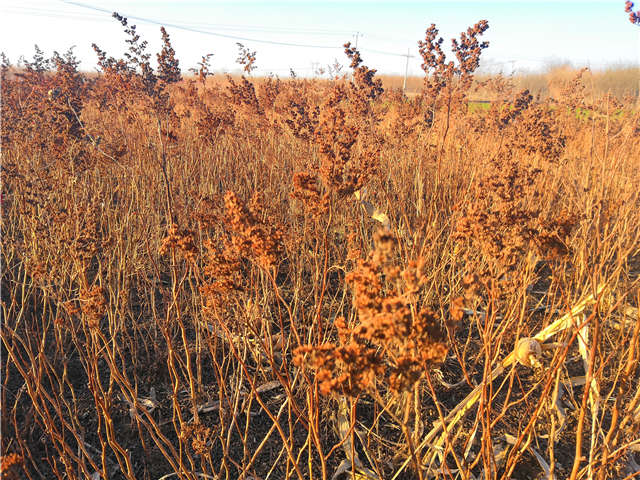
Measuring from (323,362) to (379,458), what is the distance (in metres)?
1.39

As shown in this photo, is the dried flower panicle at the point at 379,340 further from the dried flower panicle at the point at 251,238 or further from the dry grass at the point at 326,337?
the dried flower panicle at the point at 251,238

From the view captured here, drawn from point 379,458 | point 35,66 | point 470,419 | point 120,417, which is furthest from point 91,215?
point 35,66

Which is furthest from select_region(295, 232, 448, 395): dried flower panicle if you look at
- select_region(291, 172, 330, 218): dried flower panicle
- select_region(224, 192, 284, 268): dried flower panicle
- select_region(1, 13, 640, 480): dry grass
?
select_region(291, 172, 330, 218): dried flower panicle

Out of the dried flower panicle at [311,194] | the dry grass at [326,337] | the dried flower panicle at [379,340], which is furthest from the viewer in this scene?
the dried flower panicle at [311,194]

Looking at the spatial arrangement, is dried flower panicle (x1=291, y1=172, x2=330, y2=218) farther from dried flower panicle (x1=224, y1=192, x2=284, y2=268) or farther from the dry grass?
dried flower panicle (x1=224, y1=192, x2=284, y2=268)

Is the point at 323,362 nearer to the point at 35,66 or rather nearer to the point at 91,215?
the point at 91,215

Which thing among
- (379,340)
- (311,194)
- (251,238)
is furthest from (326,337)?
(379,340)

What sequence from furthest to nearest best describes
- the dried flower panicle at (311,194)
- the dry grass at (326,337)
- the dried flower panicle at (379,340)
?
the dried flower panicle at (311,194), the dry grass at (326,337), the dried flower panicle at (379,340)

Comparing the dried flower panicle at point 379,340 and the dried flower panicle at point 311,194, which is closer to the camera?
the dried flower panicle at point 379,340

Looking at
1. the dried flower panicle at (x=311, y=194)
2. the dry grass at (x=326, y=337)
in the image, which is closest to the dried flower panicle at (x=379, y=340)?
the dry grass at (x=326, y=337)

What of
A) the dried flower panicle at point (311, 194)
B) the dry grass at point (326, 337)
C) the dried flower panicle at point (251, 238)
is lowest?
the dry grass at point (326, 337)

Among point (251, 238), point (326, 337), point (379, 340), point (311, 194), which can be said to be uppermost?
point (311, 194)

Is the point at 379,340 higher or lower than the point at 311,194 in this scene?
lower

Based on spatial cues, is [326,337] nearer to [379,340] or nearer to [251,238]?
[251,238]
